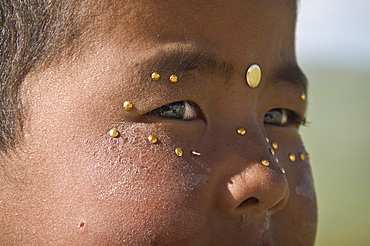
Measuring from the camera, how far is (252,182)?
1.38m

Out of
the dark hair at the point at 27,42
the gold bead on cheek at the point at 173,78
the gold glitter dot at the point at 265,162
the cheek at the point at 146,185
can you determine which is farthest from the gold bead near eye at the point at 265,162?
the dark hair at the point at 27,42

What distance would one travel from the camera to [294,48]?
178cm

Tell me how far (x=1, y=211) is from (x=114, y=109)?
0.40 meters

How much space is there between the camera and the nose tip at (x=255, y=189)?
1365 mm

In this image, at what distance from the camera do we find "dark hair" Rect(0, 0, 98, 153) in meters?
1.38

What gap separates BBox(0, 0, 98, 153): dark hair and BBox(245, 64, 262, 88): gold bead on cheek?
477mm

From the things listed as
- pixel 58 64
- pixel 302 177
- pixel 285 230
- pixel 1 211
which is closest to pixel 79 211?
pixel 1 211

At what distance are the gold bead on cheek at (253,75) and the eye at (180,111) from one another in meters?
0.19

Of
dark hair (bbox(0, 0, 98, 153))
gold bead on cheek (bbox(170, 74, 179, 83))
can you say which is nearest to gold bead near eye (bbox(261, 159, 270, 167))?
gold bead on cheek (bbox(170, 74, 179, 83))

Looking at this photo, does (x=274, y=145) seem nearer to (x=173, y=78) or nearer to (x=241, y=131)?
(x=241, y=131)

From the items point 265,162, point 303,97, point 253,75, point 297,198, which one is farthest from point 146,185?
point 303,97

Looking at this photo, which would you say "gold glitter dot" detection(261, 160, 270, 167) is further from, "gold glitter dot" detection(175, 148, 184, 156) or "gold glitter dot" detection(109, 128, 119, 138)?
"gold glitter dot" detection(109, 128, 119, 138)

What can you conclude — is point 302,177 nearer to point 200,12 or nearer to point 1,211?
point 200,12

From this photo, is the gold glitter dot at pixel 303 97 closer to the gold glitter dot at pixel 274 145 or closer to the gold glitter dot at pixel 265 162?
the gold glitter dot at pixel 274 145
